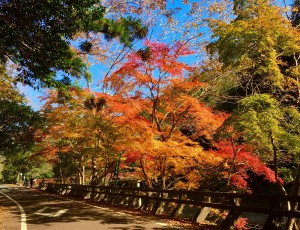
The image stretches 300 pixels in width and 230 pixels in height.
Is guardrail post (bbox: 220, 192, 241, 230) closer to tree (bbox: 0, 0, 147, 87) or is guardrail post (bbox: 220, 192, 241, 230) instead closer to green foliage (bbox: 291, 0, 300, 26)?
tree (bbox: 0, 0, 147, 87)

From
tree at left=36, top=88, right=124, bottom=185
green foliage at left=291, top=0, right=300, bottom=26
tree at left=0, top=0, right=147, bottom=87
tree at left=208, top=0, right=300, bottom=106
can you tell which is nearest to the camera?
tree at left=0, top=0, right=147, bottom=87

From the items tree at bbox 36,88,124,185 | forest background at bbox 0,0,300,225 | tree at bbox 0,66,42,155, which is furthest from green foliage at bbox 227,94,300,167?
tree at bbox 0,66,42,155

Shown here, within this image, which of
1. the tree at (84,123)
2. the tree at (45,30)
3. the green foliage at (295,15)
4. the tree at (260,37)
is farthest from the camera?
the tree at (84,123)

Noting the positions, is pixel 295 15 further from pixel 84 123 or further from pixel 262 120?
pixel 84 123

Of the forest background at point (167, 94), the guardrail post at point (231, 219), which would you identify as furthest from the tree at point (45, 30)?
the guardrail post at point (231, 219)

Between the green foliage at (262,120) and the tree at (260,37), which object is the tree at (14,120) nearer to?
the tree at (260,37)

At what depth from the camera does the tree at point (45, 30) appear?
26.1ft

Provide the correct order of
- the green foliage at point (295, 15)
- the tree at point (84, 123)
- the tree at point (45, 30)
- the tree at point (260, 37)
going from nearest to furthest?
the tree at point (45, 30), the tree at point (260, 37), the green foliage at point (295, 15), the tree at point (84, 123)

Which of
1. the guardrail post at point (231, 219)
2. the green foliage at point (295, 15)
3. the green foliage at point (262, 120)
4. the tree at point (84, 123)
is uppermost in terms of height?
the green foliage at point (295, 15)

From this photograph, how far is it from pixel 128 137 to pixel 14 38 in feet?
21.4

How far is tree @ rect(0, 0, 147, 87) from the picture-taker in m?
7.94

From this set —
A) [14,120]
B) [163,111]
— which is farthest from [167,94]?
[14,120]

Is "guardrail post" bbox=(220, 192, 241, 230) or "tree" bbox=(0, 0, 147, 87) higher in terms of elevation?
"tree" bbox=(0, 0, 147, 87)

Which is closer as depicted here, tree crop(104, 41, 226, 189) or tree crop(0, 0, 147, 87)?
tree crop(0, 0, 147, 87)
